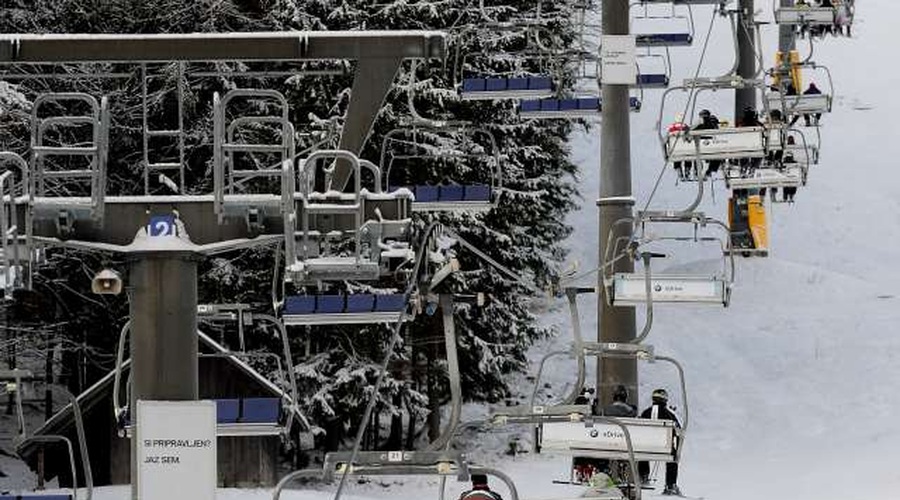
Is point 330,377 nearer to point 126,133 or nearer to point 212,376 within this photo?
point 212,376

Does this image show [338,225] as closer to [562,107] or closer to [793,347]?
[562,107]

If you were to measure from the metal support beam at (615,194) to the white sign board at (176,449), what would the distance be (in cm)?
783

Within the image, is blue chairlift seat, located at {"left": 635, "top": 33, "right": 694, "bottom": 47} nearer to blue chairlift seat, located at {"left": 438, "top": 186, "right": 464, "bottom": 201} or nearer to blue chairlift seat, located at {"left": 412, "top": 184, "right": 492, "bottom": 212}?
blue chairlift seat, located at {"left": 412, "top": 184, "right": 492, "bottom": 212}

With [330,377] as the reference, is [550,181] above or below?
above

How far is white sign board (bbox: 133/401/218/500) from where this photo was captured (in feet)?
43.4

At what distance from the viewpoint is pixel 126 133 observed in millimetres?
32812

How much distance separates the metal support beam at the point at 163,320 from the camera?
1411 cm

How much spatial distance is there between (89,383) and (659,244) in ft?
44.5

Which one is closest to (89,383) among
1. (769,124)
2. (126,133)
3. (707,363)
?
(126,133)

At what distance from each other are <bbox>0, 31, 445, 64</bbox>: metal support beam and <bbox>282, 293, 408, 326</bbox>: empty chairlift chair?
1961 millimetres

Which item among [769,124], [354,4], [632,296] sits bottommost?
[632,296]

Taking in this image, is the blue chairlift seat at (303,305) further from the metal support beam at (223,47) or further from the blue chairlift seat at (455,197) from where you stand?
the blue chairlift seat at (455,197)

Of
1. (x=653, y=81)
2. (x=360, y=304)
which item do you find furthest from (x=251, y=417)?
(x=653, y=81)

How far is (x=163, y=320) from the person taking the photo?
14.1 m
